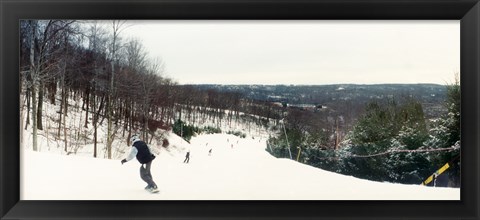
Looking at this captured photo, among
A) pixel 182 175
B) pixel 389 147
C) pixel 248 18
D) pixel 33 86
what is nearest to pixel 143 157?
pixel 182 175

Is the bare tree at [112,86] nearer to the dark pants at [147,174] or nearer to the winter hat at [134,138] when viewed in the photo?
the winter hat at [134,138]

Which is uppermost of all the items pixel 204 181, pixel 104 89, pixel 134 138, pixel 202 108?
pixel 104 89

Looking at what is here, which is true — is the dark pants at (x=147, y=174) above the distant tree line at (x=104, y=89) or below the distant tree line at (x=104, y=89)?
A: below

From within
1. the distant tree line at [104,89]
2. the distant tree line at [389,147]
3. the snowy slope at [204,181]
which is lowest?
the snowy slope at [204,181]

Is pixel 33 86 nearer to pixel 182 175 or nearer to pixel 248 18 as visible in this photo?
pixel 182 175

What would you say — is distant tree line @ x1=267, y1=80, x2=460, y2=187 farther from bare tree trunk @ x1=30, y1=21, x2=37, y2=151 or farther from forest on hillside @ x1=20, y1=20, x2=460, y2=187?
bare tree trunk @ x1=30, y1=21, x2=37, y2=151

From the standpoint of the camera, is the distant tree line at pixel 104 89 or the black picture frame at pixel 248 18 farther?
the distant tree line at pixel 104 89

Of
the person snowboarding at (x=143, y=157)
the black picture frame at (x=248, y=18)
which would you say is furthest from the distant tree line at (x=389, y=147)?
the person snowboarding at (x=143, y=157)

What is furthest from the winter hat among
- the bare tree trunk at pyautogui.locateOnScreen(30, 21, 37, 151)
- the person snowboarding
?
the bare tree trunk at pyautogui.locateOnScreen(30, 21, 37, 151)
